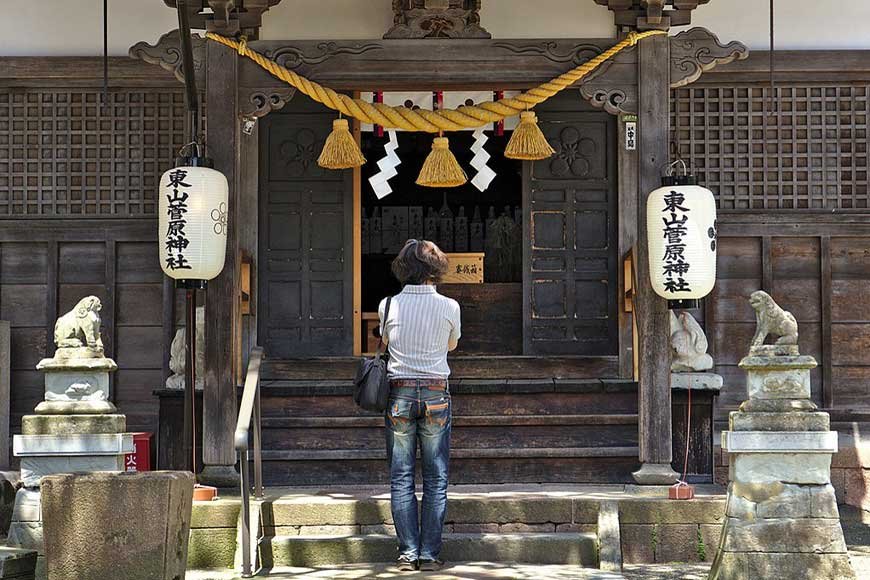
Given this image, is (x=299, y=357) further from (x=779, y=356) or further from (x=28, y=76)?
(x=779, y=356)

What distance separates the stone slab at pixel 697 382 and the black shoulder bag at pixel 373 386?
Answer: 3.78 meters

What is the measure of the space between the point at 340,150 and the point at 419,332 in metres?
4.11

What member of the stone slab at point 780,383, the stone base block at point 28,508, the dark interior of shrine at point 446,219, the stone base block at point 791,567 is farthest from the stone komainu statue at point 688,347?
the stone base block at point 28,508

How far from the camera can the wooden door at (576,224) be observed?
1252cm

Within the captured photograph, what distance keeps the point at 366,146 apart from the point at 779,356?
8.01 metres

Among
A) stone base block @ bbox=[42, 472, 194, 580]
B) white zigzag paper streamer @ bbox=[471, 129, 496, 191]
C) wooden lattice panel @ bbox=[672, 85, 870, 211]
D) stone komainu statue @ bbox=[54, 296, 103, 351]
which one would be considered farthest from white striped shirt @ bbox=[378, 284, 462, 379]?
white zigzag paper streamer @ bbox=[471, 129, 496, 191]

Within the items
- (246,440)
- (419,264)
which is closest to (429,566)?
(246,440)

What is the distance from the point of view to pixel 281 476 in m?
10.5

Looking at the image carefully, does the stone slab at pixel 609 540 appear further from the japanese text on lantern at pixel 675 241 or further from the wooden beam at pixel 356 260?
the wooden beam at pixel 356 260

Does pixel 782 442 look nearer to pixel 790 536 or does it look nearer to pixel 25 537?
pixel 790 536

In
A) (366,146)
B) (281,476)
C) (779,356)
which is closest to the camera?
(779,356)

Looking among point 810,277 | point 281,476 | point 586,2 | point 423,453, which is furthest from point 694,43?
point 281,476

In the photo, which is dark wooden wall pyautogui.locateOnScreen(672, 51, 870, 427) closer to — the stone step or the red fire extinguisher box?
the stone step

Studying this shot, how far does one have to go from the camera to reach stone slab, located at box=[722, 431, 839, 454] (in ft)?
25.3
